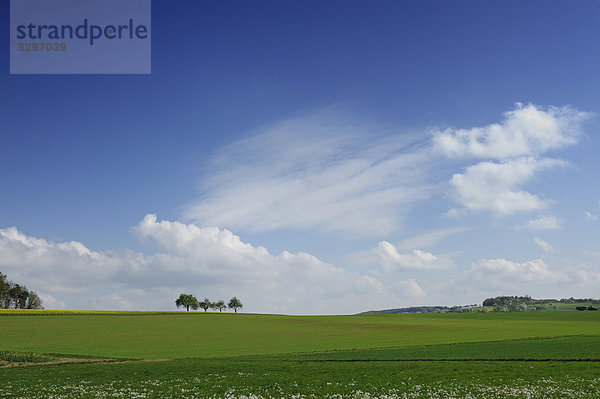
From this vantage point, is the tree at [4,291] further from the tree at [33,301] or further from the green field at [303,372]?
the green field at [303,372]

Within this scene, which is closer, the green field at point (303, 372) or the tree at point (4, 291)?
the green field at point (303, 372)

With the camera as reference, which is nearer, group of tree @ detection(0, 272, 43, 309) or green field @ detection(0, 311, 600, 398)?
green field @ detection(0, 311, 600, 398)

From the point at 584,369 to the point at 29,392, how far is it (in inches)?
1599

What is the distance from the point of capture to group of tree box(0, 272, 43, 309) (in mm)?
164500

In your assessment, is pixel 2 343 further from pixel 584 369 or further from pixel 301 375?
pixel 584 369

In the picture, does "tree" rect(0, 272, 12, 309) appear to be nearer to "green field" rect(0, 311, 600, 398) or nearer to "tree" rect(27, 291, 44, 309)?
"tree" rect(27, 291, 44, 309)

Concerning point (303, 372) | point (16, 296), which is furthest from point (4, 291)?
point (303, 372)

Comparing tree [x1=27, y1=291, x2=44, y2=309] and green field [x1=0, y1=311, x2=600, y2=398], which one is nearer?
green field [x1=0, y1=311, x2=600, y2=398]

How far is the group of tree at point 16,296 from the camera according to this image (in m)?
164

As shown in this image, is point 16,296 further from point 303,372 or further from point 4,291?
point 303,372

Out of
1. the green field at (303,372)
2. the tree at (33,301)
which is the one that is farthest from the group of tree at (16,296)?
the green field at (303,372)

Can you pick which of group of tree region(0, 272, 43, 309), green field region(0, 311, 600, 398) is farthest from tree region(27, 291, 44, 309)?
green field region(0, 311, 600, 398)

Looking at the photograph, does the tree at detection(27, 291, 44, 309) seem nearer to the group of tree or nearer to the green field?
the group of tree

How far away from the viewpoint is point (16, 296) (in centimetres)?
16888
